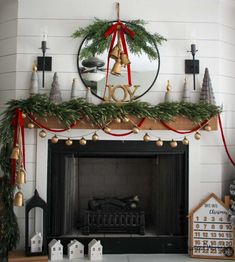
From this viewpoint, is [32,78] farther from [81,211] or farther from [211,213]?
[211,213]

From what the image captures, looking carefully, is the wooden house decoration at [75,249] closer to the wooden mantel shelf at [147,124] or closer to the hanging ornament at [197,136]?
the wooden mantel shelf at [147,124]

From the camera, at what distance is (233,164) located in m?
2.80

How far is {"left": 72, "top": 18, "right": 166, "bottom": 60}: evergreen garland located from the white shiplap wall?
62 millimetres

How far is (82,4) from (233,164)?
5.54ft

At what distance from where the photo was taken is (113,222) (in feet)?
9.46

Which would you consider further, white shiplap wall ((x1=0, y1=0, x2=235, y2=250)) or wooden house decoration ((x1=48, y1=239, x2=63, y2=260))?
white shiplap wall ((x1=0, y1=0, x2=235, y2=250))

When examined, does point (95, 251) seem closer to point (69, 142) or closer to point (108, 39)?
point (69, 142)

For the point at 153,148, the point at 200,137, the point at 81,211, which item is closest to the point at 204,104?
the point at 200,137

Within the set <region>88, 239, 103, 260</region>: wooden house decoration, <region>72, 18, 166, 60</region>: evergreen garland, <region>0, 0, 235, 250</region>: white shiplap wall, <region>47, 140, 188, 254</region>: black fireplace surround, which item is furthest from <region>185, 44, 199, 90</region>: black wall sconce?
<region>88, 239, 103, 260</region>: wooden house decoration

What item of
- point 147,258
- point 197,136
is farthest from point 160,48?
point 147,258

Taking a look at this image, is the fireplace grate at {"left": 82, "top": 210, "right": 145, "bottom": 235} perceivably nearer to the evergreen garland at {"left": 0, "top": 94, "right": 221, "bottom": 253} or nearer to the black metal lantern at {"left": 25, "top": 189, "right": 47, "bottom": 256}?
the black metal lantern at {"left": 25, "top": 189, "right": 47, "bottom": 256}

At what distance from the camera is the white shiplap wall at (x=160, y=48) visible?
2.78 meters

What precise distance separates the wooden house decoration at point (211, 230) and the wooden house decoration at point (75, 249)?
0.81 m

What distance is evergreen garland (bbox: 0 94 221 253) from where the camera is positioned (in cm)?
259
